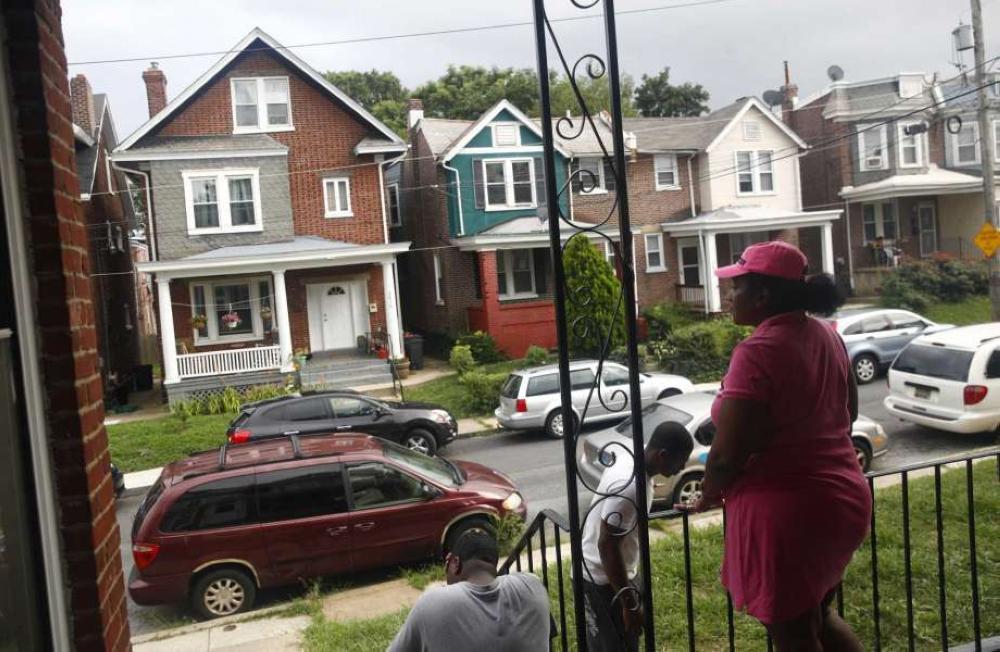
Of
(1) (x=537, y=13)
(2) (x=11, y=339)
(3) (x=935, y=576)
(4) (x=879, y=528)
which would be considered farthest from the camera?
(4) (x=879, y=528)

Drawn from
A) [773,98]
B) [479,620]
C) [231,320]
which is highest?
[773,98]

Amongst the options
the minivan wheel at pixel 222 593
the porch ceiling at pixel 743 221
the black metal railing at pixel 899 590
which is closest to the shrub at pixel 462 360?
the porch ceiling at pixel 743 221

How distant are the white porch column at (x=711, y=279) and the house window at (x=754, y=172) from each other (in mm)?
3095

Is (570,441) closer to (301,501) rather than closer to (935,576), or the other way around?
(935,576)

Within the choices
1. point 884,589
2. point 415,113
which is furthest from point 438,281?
point 884,589

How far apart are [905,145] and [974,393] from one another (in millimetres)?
23332

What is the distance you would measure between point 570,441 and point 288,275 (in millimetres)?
22428

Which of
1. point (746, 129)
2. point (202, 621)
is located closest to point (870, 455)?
point (202, 621)

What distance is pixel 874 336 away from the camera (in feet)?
57.1

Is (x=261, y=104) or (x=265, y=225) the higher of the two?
(x=261, y=104)

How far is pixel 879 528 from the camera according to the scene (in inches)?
268

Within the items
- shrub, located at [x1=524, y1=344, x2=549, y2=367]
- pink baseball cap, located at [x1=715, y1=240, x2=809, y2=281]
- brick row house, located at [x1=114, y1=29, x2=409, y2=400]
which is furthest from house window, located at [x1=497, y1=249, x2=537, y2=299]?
pink baseball cap, located at [x1=715, y1=240, x2=809, y2=281]

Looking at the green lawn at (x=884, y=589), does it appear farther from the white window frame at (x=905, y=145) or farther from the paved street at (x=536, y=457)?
the white window frame at (x=905, y=145)

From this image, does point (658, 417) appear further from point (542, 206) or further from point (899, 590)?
point (542, 206)
